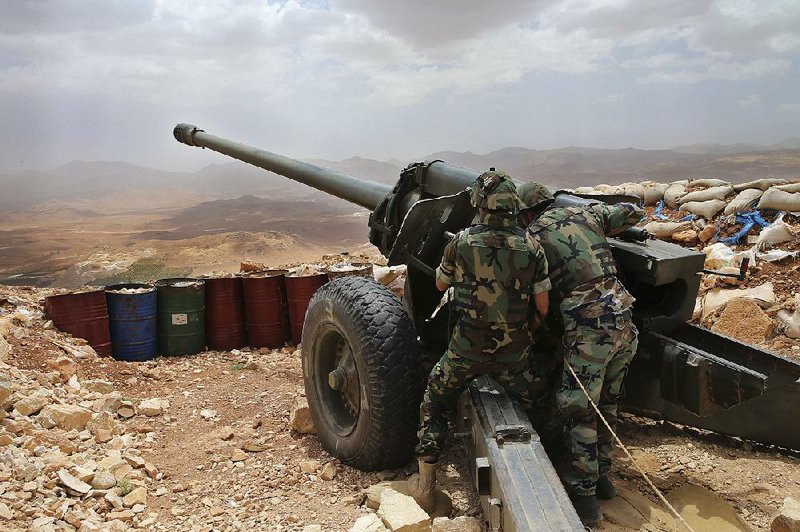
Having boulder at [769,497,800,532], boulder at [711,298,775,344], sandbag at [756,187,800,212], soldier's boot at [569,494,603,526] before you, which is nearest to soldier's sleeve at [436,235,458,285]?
soldier's boot at [569,494,603,526]

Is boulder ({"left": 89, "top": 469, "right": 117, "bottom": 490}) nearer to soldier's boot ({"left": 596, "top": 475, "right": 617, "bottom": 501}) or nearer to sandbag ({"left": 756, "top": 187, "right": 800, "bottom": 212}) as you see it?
soldier's boot ({"left": 596, "top": 475, "right": 617, "bottom": 501})

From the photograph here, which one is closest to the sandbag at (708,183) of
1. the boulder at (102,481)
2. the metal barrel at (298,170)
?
the metal barrel at (298,170)

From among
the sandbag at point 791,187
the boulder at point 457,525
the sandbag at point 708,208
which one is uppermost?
the sandbag at point 791,187

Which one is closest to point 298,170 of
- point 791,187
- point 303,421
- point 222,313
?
point 222,313

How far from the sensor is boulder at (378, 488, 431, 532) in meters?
2.93

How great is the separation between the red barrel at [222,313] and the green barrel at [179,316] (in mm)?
161

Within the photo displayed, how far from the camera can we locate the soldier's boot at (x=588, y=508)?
124 inches

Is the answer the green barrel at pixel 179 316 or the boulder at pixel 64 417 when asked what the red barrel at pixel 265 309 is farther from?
the boulder at pixel 64 417

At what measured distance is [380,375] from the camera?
3.59m

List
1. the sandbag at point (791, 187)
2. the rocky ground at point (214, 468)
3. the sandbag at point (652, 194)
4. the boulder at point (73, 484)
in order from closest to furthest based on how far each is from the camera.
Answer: the rocky ground at point (214, 468) → the boulder at point (73, 484) → the sandbag at point (791, 187) → the sandbag at point (652, 194)

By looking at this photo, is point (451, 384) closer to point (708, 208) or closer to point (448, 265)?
point (448, 265)

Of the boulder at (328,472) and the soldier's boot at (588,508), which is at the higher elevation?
the soldier's boot at (588,508)

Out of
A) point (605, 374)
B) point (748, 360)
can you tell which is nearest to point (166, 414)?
point (605, 374)

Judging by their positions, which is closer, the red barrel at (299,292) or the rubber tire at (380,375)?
the rubber tire at (380,375)
